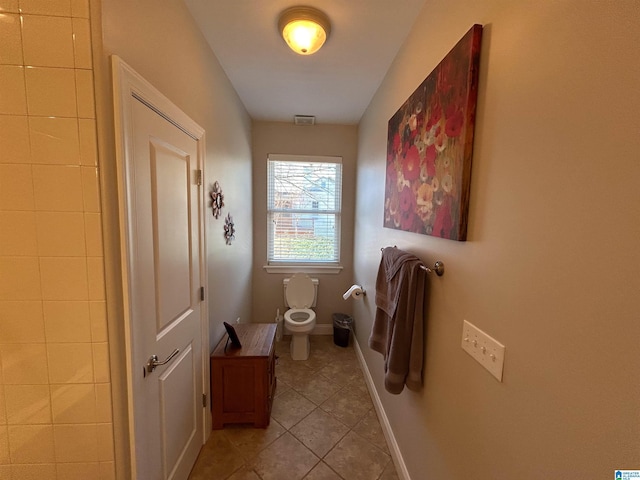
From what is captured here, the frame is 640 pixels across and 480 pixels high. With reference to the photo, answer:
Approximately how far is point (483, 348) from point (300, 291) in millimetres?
2385

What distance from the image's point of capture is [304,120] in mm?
2924

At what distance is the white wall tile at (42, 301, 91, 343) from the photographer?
2.81 ft

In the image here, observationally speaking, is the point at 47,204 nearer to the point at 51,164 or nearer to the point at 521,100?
the point at 51,164

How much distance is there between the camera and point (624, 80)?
474mm

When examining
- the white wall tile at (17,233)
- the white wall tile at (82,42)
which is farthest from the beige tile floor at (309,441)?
the white wall tile at (82,42)

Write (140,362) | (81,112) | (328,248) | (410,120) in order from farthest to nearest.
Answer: (328,248)
(410,120)
(140,362)
(81,112)

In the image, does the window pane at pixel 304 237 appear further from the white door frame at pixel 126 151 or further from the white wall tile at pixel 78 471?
the white wall tile at pixel 78 471

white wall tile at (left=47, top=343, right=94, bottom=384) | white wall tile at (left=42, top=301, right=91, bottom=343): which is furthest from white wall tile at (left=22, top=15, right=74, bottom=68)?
white wall tile at (left=47, top=343, right=94, bottom=384)

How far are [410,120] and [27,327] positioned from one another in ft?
6.25

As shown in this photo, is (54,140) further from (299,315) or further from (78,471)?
(299,315)

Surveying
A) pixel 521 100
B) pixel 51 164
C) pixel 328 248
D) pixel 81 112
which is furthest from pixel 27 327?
pixel 328 248

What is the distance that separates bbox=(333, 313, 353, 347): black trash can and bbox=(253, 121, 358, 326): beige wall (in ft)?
0.67

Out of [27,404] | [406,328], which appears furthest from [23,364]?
[406,328]

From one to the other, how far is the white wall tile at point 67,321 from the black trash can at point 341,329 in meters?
2.47
